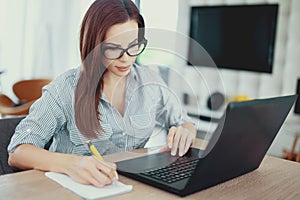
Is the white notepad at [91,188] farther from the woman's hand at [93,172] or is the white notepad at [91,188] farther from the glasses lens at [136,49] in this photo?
the glasses lens at [136,49]

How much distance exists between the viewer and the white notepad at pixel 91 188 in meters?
0.82

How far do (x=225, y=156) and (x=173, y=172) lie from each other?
159 mm

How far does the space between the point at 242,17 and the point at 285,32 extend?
379 millimetres

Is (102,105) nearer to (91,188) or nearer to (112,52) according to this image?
(112,52)

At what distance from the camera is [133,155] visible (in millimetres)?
1136

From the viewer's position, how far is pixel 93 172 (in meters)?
Result: 0.87

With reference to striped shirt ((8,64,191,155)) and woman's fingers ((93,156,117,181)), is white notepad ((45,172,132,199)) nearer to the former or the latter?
woman's fingers ((93,156,117,181))

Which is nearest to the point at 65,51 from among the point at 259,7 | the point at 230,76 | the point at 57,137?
the point at 230,76

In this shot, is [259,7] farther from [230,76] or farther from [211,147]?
[211,147]

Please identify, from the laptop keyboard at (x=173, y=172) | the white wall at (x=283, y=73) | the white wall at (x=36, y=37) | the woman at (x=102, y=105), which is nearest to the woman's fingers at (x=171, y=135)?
the woman at (x=102, y=105)

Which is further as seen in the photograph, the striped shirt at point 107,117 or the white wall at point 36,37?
the white wall at point 36,37

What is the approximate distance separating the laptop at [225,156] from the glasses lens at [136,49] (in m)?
0.29

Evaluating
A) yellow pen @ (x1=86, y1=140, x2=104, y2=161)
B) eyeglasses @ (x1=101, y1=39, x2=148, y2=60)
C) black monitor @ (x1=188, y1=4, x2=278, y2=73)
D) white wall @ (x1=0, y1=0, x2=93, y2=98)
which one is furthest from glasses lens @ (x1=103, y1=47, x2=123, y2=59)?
white wall @ (x1=0, y1=0, x2=93, y2=98)

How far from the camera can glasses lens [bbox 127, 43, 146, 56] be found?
0.97 m
